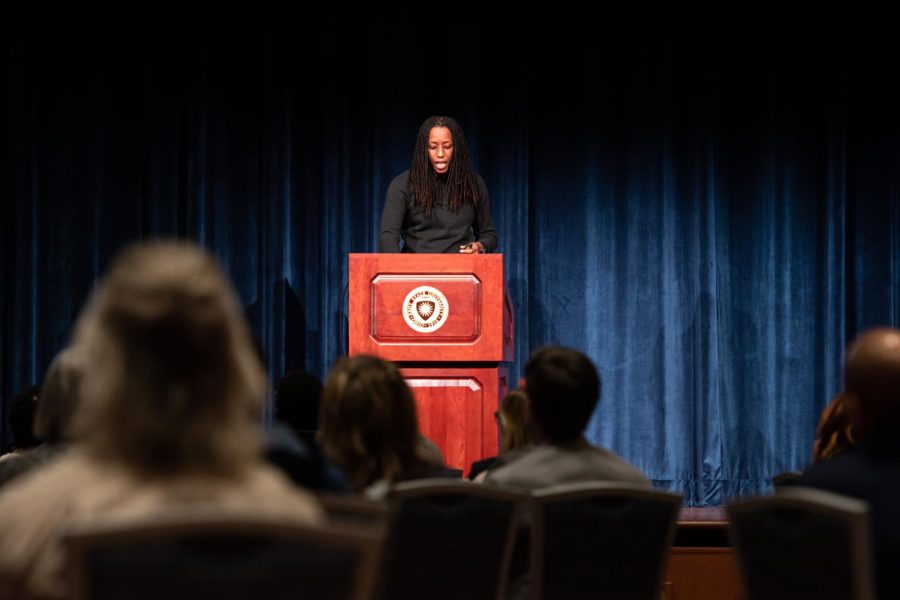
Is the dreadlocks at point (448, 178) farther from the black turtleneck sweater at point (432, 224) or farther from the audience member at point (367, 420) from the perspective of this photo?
the audience member at point (367, 420)

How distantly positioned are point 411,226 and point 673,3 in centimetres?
246

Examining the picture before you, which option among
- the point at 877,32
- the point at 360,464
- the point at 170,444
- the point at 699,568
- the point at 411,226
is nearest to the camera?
the point at 170,444

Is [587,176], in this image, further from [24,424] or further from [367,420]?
[367,420]

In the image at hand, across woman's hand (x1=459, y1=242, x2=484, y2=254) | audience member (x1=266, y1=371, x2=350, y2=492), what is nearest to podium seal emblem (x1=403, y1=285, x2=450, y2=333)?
woman's hand (x1=459, y1=242, x2=484, y2=254)

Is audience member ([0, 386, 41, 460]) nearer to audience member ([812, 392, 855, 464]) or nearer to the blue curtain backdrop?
audience member ([812, 392, 855, 464])

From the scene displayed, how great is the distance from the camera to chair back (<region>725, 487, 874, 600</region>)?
1993mm

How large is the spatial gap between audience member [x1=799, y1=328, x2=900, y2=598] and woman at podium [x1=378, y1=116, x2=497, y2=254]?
11.3 feet

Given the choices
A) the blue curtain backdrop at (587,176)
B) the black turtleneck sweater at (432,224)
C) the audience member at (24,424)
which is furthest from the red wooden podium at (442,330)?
the blue curtain backdrop at (587,176)

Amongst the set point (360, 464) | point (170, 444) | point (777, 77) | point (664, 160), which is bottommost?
point (360, 464)

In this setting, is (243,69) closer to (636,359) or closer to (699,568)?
(636,359)

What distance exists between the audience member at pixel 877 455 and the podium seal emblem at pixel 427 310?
2667 millimetres

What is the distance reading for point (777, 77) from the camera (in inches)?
280

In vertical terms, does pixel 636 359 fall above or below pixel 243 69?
below

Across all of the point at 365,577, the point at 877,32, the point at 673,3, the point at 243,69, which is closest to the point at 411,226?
the point at 243,69
